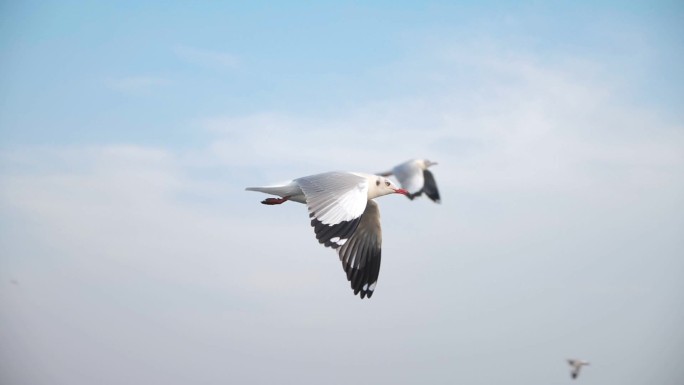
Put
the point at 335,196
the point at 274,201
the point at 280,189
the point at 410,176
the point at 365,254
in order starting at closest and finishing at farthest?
the point at 335,196 → the point at 280,189 → the point at 274,201 → the point at 365,254 → the point at 410,176

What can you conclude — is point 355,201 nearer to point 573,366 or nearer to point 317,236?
point 317,236

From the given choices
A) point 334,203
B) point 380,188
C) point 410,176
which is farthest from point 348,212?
point 410,176

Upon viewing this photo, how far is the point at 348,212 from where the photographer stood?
650 cm

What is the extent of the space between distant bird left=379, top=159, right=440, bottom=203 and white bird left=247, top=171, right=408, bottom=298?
405cm

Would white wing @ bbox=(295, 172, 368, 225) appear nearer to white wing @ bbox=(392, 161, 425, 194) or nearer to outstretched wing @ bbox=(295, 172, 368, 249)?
outstretched wing @ bbox=(295, 172, 368, 249)

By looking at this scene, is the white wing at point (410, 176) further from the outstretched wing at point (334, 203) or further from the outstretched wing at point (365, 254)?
the outstretched wing at point (334, 203)

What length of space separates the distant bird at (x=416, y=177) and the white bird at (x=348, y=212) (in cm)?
405

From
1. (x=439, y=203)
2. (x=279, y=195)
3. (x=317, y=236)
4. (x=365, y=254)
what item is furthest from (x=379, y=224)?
(x=439, y=203)

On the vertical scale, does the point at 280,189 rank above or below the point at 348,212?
above

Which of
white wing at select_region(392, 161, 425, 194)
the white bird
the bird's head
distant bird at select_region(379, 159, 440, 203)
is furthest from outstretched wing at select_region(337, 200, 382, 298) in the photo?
white wing at select_region(392, 161, 425, 194)

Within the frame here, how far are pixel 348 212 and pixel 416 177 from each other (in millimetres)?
6419

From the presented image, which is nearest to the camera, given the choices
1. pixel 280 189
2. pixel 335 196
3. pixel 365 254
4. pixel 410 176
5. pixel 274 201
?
pixel 335 196

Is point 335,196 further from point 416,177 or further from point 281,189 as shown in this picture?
point 416,177

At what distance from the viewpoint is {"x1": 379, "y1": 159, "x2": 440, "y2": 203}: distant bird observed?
41.1ft
